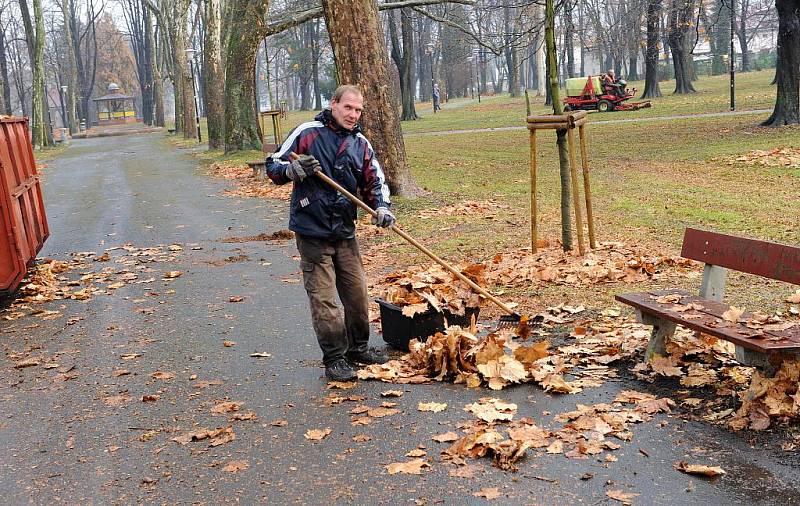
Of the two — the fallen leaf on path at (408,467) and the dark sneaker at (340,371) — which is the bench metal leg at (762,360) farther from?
the dark sneaker at (340,371)

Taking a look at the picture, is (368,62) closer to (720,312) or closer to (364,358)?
(364,358)

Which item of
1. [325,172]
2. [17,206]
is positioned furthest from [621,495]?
[17,206]

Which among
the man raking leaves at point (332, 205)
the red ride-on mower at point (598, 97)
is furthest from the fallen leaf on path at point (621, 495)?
the red ride-on mower at point (598, 97)

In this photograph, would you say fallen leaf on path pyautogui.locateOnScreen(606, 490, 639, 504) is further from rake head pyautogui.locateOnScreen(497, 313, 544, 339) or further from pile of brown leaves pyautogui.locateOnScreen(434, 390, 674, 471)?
rake head pyautogui.locateOnScreen(497, 313, 544, 339)

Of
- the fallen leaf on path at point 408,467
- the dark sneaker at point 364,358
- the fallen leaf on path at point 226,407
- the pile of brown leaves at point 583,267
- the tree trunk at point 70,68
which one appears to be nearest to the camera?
the fallen leaf on path at point 408,467

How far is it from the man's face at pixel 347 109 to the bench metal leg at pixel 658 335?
222 centimetres

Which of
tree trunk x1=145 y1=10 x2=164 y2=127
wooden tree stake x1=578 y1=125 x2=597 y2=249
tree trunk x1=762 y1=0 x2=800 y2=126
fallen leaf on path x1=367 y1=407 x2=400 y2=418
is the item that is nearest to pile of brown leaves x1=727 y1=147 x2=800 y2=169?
tree trunk x1=762 y1=0 x2=800 y2=126

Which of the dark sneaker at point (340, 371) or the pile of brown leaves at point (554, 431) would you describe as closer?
the pile of brown leaves at point (554, 431)

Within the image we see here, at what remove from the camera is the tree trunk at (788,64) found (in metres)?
21.2

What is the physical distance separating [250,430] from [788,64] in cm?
1959

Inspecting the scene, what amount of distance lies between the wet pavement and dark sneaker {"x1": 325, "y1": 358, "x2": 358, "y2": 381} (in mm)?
111

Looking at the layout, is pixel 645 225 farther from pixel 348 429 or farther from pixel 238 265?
pixel 348 429

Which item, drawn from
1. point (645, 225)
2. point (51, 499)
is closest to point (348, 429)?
point (51, 499)

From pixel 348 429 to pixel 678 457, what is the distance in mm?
1744
